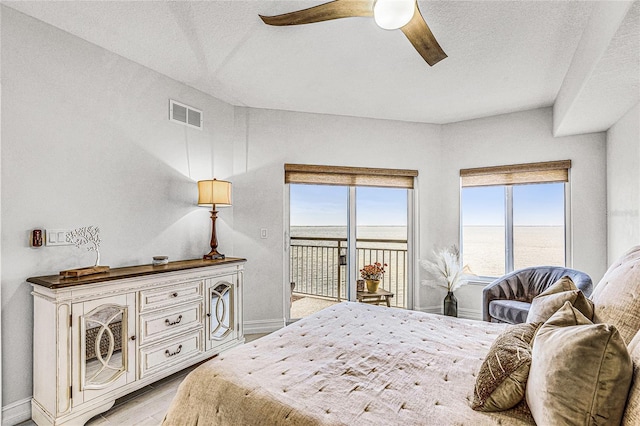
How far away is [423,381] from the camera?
4.49 ft

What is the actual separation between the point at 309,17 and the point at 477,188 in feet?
11.1

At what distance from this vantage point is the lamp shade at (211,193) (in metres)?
3.18

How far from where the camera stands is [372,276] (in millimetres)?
4199

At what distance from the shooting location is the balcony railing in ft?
13.8

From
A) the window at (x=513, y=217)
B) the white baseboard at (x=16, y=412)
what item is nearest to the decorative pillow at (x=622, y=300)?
the window at (x=513, y=217)

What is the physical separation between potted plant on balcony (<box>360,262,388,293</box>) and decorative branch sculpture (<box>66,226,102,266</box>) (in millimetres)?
2854

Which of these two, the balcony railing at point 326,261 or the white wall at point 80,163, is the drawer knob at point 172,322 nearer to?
the white wall at point 80,163

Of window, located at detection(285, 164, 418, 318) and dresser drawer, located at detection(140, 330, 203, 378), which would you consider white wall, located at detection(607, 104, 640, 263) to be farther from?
dresser drawer, located at detection(140, 330, 203, 378)

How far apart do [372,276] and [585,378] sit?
3302mm

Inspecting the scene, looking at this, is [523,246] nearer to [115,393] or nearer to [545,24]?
[545,24]

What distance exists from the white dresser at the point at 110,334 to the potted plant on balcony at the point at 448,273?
2721mm

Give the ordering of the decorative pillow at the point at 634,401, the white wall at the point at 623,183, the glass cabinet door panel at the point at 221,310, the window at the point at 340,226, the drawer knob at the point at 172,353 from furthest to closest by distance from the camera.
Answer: the window at the point at 340,226 < the glass cabinet door panel at the point at 221,310 < the white wall at the point at 623,183 < the drawer knob at the point at 172,353 < the decorative pillow at the point at 634,401

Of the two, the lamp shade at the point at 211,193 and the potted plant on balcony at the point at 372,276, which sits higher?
the lamp shade at the point at 211,193

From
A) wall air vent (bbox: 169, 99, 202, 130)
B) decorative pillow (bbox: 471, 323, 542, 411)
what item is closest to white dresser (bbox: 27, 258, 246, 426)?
wall air vent (bbox: 169, 99, 202, 130)
